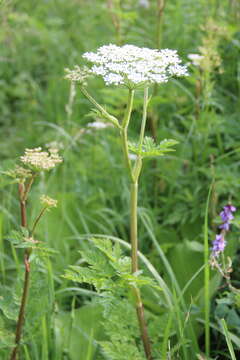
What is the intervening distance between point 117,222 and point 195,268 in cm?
51

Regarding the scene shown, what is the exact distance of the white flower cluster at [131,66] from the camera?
50.6 inches

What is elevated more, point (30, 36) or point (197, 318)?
point (30, 36)

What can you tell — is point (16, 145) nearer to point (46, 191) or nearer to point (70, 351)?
point (46, 191)

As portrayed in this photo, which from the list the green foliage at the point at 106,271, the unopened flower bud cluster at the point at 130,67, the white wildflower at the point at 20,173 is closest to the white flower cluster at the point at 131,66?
the unopened flower bud cluster at the point at 130,67

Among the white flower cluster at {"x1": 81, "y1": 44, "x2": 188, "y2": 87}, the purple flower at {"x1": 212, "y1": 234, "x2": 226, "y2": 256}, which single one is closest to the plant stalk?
the white flower cluster at {"x1": 81, "y1": 44, "x2": 188, "y2": 87}

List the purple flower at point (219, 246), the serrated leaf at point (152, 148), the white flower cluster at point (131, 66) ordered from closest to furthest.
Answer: the white flower cluster at point (131, 66), the serrated leaf at point (152, 148), the purple flower at point (219, 246)

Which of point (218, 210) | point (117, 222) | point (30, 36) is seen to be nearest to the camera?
point (218, 210)

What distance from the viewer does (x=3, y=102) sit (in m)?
4.12

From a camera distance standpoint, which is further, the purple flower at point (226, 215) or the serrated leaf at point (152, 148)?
the purple flower at point (226, 215)

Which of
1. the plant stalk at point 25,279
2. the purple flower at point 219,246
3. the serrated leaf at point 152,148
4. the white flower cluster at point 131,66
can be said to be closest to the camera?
the white flower cluster at point 131,66

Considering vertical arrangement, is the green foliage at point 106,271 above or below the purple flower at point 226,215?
below

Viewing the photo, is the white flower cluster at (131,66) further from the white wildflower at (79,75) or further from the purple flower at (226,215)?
→ the purple flower at (226,215)

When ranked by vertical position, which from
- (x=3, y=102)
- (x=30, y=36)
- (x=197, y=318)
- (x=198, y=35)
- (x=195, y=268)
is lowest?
(x=197, y=318)

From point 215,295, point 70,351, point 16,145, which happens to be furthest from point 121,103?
point 70,351
